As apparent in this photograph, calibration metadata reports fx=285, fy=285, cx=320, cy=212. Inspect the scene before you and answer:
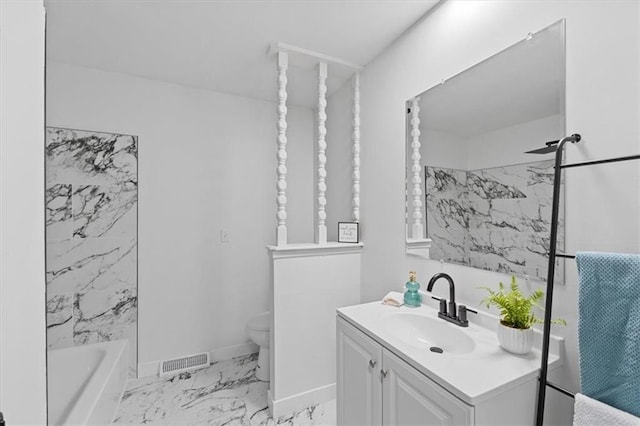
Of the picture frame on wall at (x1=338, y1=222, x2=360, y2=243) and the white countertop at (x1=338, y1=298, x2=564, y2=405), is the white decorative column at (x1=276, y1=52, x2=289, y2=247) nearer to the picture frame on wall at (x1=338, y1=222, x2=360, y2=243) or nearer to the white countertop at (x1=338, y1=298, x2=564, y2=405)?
the picture frame on wall at (x1=338, y1=222, x2=360, y2=243)

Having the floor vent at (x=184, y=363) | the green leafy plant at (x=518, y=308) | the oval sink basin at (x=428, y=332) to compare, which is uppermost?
the green leafy plant at (x=518, y=308)

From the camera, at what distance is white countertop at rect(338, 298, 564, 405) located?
2.91 feet

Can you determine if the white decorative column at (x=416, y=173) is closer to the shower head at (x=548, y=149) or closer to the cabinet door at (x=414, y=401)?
the shower head at (x=548, y=149)

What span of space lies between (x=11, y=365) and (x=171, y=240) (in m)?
2.21

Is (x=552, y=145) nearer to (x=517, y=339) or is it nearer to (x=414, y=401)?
(x=517, y=339)

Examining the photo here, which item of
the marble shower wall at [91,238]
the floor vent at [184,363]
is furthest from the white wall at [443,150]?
the floor vent at [184,363]

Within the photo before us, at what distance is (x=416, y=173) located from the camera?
67.0 inches

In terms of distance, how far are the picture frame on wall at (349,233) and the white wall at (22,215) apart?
1793 millimetres

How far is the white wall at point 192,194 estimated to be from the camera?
2.31m

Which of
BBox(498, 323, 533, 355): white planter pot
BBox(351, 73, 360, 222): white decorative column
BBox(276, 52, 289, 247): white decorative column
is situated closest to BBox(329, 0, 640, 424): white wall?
BBox(498, 323, 533, 355): white planter pot

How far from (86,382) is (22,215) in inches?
81.8

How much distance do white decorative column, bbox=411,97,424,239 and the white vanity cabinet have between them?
0.69 m

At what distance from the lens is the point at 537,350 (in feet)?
3.56

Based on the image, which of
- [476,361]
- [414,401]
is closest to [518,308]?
[476,361]
